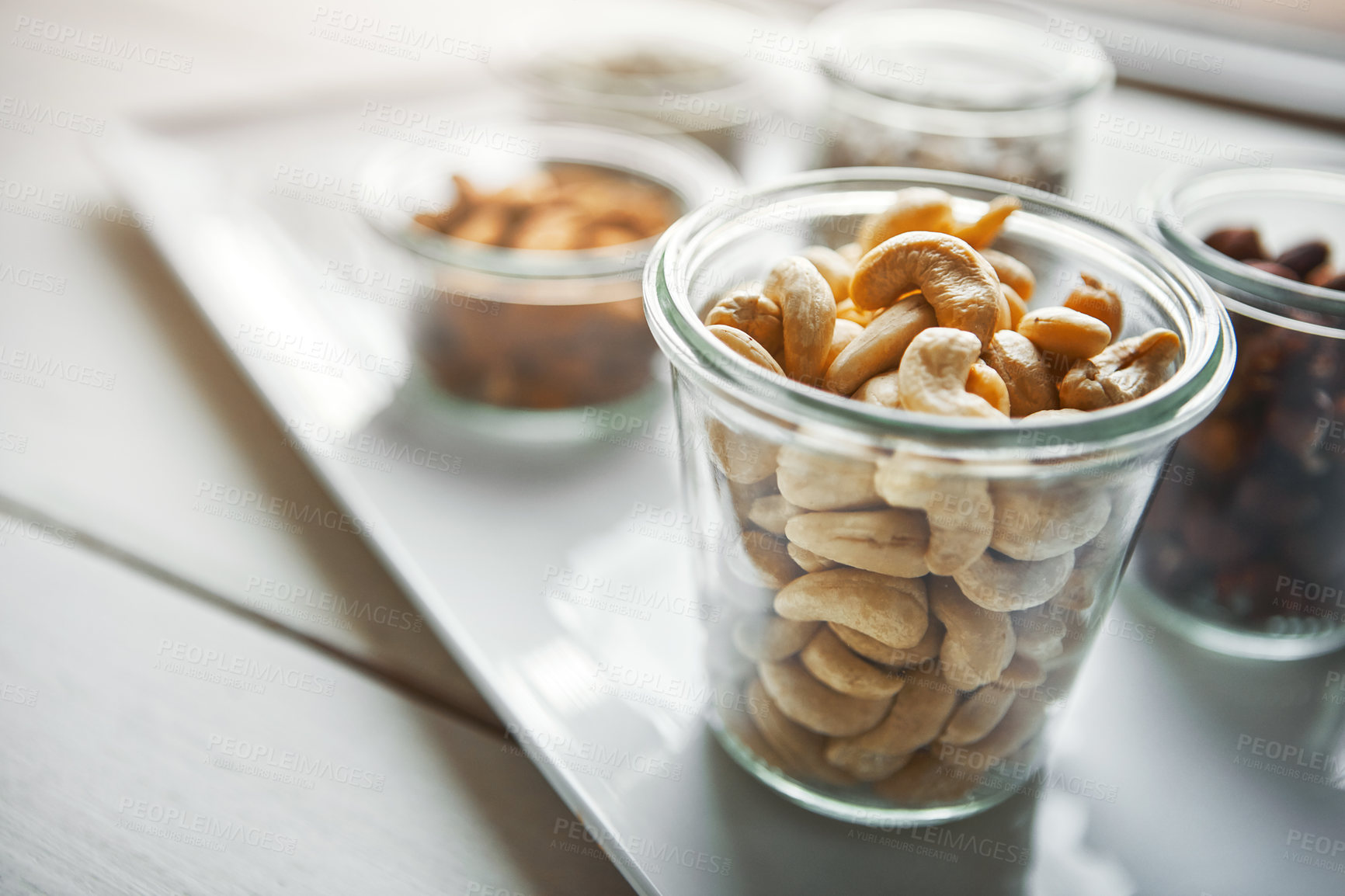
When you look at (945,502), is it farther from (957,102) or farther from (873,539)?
(957,102)

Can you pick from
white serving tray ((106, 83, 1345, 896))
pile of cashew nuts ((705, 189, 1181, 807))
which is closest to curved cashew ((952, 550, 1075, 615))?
pile of cashew nuts ((705, 189, 1181, 807))

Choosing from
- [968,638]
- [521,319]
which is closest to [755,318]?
[968,638]

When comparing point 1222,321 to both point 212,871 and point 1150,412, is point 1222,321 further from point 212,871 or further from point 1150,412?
point 212,871

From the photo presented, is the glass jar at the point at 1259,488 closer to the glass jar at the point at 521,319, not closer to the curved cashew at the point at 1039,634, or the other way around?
the curved cashew at the point at 1039,634

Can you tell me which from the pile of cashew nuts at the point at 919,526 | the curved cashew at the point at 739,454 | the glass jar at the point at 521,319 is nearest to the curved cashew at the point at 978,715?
the pile of cashew nuts at the point at 919,526

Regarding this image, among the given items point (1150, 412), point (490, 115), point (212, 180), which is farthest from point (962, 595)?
point (212, 180)

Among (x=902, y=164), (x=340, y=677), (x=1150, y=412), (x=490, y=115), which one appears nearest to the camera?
(x=1150, y=412)

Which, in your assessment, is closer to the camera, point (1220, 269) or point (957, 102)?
point (1220, 269)

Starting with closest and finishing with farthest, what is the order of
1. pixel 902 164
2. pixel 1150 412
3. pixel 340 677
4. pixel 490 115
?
pixel 1150 412, pixel 340 677, pixel 902 164, pixel 490 115
